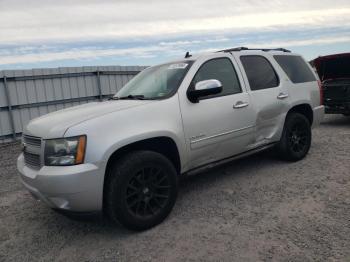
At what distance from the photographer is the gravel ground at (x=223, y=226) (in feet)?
10.3

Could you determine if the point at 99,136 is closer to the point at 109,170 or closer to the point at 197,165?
the point at 109,170

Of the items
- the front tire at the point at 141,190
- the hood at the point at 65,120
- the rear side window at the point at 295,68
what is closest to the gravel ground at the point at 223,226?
the front tire at the point at 141,190

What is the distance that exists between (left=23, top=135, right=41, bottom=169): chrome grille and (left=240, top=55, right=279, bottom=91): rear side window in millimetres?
2848

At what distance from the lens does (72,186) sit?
3.17m

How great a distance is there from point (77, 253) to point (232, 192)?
2.08m

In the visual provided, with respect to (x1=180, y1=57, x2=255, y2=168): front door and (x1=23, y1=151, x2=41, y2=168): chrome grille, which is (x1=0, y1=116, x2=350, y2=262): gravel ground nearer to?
(x1=180, y1=57, x2=255, y2=168): front door

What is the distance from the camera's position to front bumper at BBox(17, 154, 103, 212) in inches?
124

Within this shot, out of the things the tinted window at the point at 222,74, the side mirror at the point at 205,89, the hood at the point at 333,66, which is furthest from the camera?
the hood at the point at 333,66

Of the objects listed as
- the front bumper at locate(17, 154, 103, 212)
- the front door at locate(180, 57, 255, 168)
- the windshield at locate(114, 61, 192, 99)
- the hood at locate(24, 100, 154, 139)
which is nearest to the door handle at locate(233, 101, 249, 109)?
the front door at locate(180, 57, 255, 168)

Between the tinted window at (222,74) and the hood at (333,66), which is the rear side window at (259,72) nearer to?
the tinted window at (222,74)

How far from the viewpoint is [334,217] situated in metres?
3.60

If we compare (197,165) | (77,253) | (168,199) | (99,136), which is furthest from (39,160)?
(197,165)

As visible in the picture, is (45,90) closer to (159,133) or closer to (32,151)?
(32,151)

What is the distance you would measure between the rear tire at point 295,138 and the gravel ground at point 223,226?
27cm
